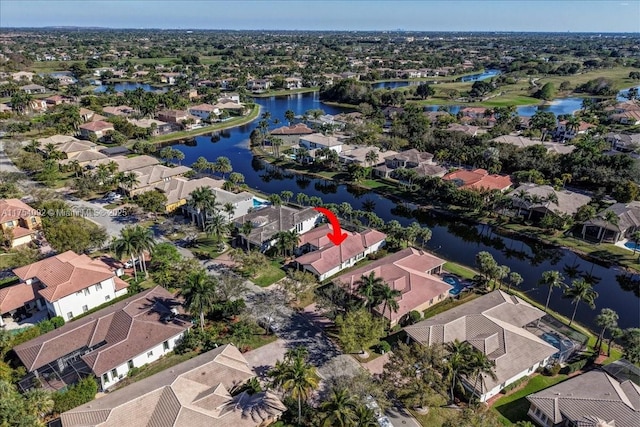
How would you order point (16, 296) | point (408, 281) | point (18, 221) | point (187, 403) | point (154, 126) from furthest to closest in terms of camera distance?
1. point (154, 126)
2. point (18, 221)
3. point (408, 281)
4. point (16, 296)
5. point (187, 403)

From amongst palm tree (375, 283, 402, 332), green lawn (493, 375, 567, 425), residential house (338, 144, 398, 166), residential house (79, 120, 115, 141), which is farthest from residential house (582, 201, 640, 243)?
residential house (79, 120, 115, 141)

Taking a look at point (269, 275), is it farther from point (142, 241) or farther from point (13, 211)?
point (13, 211)

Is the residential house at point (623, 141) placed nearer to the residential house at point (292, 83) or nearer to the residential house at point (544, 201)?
the residential house at point (544, 201)

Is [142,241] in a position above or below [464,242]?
above

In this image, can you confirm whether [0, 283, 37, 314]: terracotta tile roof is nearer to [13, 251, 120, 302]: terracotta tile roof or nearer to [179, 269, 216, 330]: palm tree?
[13, 251, 120, 302]: terracotta tile roof

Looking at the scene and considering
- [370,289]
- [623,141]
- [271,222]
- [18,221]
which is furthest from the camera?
[623,141]

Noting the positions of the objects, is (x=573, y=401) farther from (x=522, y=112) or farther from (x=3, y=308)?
(x=522, y=112)

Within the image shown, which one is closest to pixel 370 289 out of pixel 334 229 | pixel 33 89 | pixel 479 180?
pixel 334 229

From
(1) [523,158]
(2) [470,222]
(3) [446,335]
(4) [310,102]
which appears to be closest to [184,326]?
(3) [446,335]
